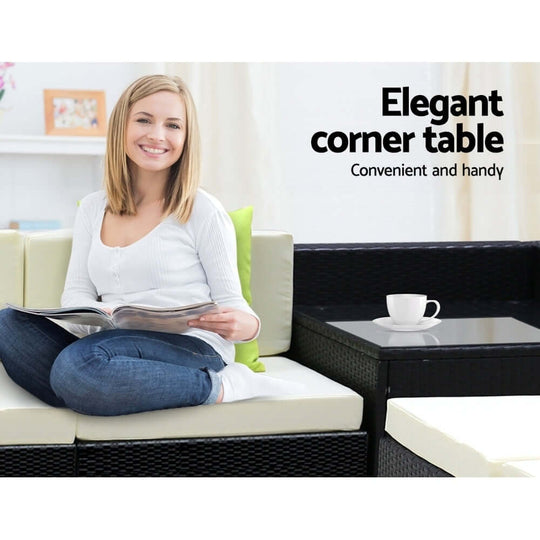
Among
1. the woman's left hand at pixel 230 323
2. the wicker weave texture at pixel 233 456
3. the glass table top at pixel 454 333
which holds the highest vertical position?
the woman's left hand at pixel 230 323

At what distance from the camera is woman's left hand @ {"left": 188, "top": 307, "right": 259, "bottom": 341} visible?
2238 millimetres

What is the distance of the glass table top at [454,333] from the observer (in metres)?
2.31

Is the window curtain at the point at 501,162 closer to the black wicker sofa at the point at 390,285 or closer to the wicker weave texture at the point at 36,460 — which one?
the black wicker sofa at the point at 390,285

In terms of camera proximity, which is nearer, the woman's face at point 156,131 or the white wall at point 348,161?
the woman's face at point 156,131

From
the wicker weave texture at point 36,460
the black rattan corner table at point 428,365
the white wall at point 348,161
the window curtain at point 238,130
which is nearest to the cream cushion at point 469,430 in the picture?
the black rattan corner table at point 428,365

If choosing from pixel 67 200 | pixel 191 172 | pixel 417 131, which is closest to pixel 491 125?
pixel 417 131

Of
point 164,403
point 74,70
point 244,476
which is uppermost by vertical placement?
point 74,70

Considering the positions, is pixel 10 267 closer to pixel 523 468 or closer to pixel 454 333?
pixel 454 333

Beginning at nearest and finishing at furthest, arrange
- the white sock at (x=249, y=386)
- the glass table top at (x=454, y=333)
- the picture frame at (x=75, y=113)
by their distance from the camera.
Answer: the white sock at (x=249, y=386), the glass table top at (x=454, y=333), the picture frame at (x=75, y=113)

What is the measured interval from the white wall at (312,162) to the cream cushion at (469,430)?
2500 millimetres

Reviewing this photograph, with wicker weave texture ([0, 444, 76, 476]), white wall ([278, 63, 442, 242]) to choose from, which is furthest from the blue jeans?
white wall ([278, 63, 442, 242])

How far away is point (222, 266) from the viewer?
7.62 feet

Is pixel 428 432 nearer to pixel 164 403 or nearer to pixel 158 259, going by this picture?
pixel 164 403

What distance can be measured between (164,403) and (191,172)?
24.4 inches
